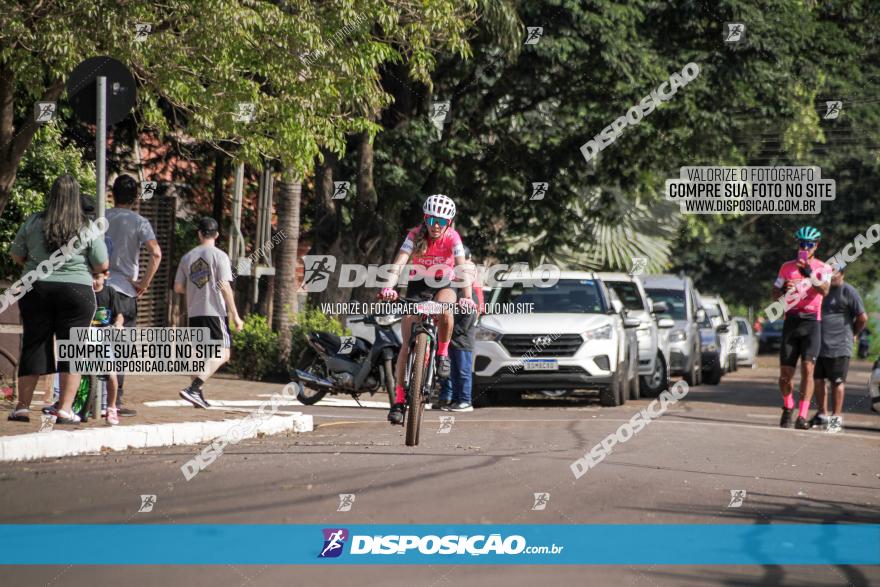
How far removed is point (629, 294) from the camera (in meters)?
21.5

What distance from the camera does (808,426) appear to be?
15125 mm

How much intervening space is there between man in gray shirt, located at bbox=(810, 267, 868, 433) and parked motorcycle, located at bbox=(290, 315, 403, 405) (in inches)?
184

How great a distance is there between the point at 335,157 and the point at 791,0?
29.9ft

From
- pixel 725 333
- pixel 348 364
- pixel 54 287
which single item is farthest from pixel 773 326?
pixel 54 287

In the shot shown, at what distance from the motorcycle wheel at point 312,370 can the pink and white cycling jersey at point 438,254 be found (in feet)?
18.7

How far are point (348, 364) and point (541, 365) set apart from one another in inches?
99.4

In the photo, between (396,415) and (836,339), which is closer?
(396,415)

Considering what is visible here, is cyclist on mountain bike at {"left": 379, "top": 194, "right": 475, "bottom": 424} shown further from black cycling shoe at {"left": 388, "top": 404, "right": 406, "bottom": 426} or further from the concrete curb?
the concrete curb

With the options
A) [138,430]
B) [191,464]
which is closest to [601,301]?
[138,430]

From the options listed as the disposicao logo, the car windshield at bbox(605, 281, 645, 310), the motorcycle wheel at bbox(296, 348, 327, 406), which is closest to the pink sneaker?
the disposicao logo

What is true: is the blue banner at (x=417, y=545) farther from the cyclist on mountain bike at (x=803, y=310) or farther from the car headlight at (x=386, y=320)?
the car headlight at (x=386, y=320)

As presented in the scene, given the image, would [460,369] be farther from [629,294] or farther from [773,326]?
[773,326]

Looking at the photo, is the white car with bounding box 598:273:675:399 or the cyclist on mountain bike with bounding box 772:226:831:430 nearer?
the cyclist on mountain bike with bounding box 772:226:831:430

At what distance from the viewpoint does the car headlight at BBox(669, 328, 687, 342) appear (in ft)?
80.7
